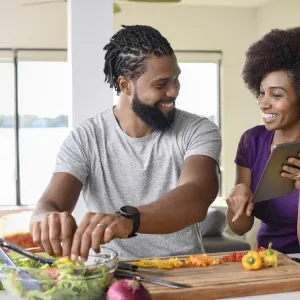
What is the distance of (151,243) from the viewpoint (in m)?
2.03

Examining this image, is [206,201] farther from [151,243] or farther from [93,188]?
[93,188]

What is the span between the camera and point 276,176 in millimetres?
2074

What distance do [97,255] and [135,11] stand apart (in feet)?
22.0

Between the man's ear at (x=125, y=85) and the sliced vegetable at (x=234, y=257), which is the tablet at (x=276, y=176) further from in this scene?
the man's ear at (x=125, y=85)

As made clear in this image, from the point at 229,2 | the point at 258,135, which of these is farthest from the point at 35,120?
the point at 258,135

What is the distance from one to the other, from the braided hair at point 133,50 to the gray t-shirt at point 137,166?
9.6 inches

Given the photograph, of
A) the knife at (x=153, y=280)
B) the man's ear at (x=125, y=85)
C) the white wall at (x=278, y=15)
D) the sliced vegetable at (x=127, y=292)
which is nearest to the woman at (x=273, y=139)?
the man's ear at (x=125, y=85)

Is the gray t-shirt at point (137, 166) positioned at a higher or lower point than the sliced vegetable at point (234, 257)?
higher

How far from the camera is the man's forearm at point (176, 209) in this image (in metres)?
1.72

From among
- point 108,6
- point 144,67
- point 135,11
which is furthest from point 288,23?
point 144,67

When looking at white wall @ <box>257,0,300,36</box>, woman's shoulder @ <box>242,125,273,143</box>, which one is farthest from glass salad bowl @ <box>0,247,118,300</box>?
white wall @ <box>257,0,300,36</box>

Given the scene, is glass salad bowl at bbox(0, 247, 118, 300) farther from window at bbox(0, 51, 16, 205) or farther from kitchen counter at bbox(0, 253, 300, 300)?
window at bbox(0, 51, 16, 205)

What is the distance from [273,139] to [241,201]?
0.38m

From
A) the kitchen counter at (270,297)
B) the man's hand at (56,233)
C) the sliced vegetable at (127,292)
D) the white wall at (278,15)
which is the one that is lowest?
the kitchen counter at (270,297)
